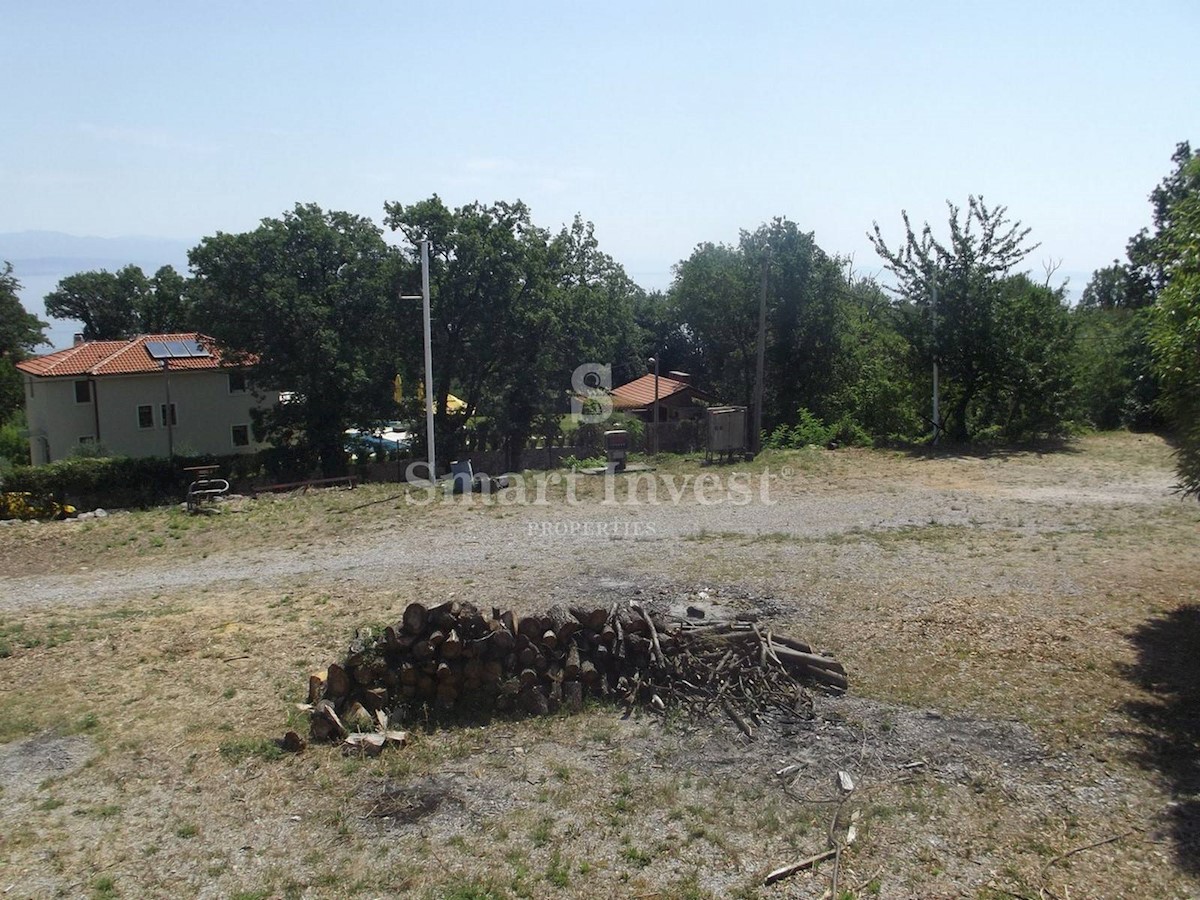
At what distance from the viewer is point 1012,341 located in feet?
76.4

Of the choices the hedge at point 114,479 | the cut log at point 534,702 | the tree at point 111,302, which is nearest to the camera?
the cut log at point 534,702

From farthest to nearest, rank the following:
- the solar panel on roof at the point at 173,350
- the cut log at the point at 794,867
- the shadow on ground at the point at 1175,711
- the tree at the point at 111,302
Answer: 1. the tree at the point at 111,302
2. the solar panel on roof at the point at 173,350
3. the shadow on ground at the point at 1175,711
4. the cut log at the point at 794,867

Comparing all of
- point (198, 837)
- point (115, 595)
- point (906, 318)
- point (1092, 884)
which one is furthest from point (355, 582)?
point (906, 318)

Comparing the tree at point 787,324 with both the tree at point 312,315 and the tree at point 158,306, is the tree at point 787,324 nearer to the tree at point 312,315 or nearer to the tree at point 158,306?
the tree at point 312,315

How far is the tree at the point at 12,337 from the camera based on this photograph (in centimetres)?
4241

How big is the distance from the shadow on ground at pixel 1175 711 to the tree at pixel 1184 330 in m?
1.74

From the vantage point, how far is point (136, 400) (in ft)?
108

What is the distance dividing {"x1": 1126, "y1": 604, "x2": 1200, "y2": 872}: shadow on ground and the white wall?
28.2 metres

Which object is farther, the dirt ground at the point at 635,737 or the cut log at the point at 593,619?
the cut log at the point at 593,619

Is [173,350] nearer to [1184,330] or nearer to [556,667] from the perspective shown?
[556,667]

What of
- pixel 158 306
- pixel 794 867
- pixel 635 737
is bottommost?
pixel 794 867

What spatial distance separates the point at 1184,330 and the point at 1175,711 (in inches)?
157

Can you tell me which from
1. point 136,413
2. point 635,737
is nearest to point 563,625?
point 635,737

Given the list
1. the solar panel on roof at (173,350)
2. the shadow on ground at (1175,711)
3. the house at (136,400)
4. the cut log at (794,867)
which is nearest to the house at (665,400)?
the house at (136,400)
